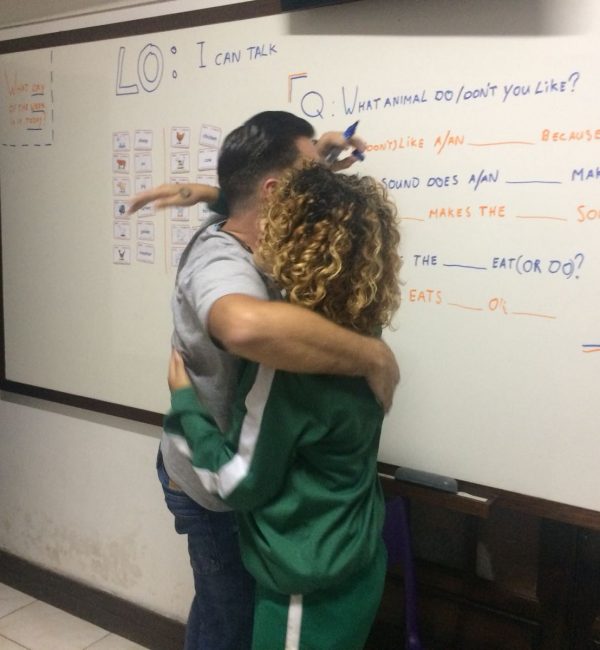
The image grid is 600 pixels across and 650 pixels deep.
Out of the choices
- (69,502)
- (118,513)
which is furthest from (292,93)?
(69,502)

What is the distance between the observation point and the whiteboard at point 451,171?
1.21m

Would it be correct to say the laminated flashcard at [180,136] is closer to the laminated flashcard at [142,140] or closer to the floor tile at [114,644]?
the laminated flashcard at [142,140]

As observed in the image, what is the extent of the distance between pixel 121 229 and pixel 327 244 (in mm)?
1019

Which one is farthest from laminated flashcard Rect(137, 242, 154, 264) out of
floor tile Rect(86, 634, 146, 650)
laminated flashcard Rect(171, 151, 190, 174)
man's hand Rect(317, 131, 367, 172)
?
floor tile Rect(86, 634, 146, 650)

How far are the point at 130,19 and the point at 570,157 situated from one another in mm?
1206

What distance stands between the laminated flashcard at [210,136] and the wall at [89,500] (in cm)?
40

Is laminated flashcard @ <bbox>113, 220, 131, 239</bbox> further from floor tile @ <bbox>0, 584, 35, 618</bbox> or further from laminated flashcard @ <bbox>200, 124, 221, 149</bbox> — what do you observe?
floor tile @ <bbox>0, 584, 35, 618</bbox>

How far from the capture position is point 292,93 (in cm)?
149

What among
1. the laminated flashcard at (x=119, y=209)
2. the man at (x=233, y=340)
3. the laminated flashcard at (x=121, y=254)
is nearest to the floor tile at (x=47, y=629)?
the man at (x=233, y=340)

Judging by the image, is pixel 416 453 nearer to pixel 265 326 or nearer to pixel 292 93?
pixel 265 326

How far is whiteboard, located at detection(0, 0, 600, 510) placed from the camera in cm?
121

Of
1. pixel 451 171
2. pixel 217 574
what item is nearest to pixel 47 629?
pixel 217 574

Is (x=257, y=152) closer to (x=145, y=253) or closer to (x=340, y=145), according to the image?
(x=340, y=145)

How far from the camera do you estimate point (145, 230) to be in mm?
1784
